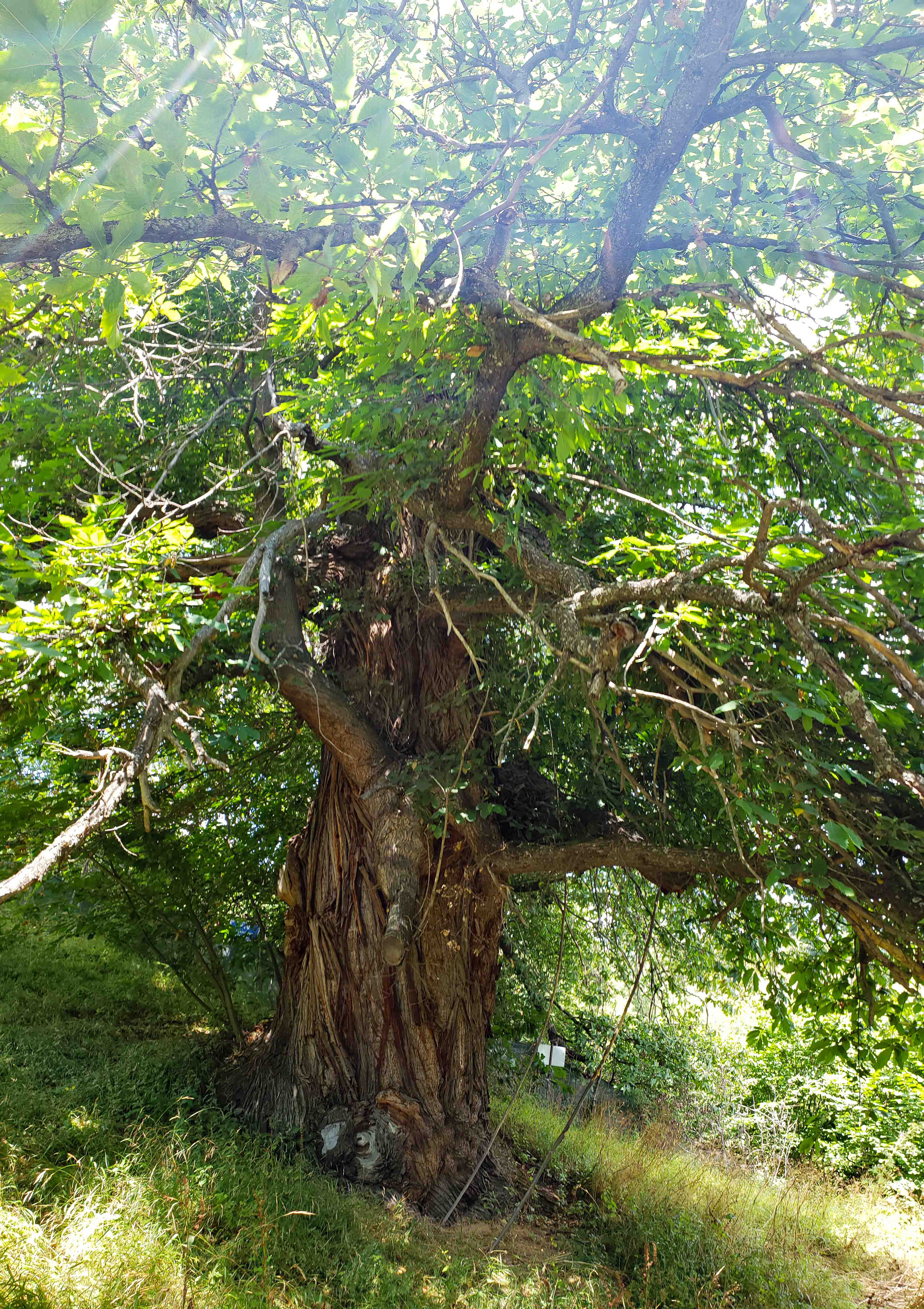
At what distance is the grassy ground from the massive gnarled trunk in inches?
13.9

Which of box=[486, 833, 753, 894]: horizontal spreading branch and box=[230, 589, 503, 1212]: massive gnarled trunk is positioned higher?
box=[486, 833, 753, 894]: horizontal spreading branch

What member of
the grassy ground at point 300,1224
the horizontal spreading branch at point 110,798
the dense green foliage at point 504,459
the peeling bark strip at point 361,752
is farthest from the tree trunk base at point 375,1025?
the horizontal spreading branch at point 110,798

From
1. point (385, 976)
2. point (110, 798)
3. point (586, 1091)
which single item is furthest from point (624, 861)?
point (110, 798)

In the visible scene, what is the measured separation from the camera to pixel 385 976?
5.13m

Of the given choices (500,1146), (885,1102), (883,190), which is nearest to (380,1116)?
(500,1146)

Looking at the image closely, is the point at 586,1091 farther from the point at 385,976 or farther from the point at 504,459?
the point at 504,459

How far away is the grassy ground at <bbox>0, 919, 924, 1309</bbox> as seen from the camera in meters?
3.24

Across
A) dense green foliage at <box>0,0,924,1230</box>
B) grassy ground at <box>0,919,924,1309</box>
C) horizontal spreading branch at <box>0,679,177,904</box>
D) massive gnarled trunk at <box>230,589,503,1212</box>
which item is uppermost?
dense green foliage at <box>0,0,924,1230</box>

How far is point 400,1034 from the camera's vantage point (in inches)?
201

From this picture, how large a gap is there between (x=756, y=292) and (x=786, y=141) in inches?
27.0

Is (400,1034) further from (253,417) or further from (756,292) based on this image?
(756,292)

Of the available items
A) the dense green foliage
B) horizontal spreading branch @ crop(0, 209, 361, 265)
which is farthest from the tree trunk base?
horizontal spreading branch @ crop(0, 209, 361, 265)

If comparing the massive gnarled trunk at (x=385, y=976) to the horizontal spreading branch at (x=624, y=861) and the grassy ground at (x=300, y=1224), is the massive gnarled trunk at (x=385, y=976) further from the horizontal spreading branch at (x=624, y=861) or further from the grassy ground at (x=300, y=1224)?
the grassy ground at (x=300, y=1224)

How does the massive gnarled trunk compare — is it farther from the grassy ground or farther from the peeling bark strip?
the grassy ground
